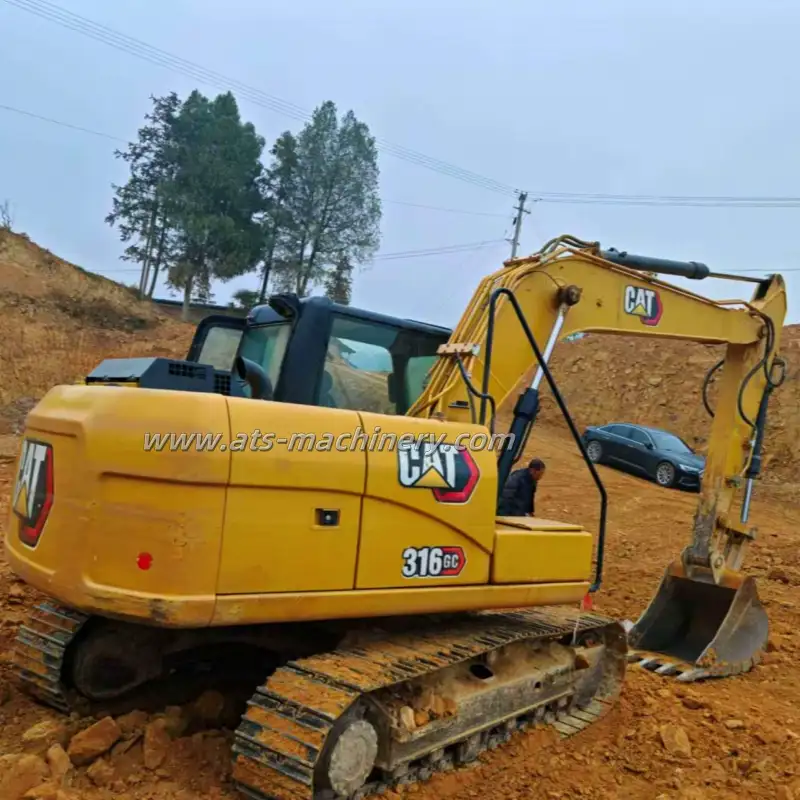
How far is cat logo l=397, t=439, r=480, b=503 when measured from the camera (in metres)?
3.83

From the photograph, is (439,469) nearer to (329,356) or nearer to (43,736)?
(329,356)

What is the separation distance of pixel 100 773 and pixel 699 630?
15.3 ft

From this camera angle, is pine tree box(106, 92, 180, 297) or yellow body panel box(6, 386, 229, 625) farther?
pine tree box(106, 92, 180, 297)

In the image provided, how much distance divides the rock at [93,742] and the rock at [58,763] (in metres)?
0.06

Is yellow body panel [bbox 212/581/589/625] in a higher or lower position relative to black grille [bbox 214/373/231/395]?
lower

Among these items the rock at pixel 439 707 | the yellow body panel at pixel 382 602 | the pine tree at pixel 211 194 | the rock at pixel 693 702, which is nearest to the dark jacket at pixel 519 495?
the rock at pixel 693 702

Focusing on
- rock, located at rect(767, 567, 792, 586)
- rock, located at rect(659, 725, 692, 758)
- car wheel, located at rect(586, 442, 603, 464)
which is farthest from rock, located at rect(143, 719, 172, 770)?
car wheel, located at rect(586, 442, 603, 464)

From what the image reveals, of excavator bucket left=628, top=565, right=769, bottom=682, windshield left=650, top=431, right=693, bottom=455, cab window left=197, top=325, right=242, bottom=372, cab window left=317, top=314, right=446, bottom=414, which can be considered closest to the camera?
cab window left=317, top=314, right=446, bottom=414

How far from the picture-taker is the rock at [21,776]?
3322 millimetres

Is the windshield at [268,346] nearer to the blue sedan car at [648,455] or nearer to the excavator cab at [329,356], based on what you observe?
the excavator cab at [329,356]

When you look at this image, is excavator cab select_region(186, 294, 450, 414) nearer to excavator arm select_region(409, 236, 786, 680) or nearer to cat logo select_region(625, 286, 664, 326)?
excavator arm select_region(409, 236, 786, 680)

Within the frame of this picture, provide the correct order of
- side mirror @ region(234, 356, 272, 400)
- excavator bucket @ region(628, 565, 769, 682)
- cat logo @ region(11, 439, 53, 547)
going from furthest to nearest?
1. excavator bucket @ region(628, 565, 769, 682)
2. side mirror @ region(234, 356, 272, 400)
3. cat logo @ region(11, 439, 53, 547)

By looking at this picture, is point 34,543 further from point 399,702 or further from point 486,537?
point 486,537

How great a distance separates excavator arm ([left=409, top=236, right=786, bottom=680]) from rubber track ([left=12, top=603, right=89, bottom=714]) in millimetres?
2117
